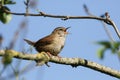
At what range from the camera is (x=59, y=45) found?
8.66 m

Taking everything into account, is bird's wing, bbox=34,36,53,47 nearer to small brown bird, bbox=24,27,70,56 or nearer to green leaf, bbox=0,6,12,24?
small brown bird, bbox=24,27,70,56

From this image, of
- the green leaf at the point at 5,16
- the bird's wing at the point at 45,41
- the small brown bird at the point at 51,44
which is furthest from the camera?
the bird's wing at the point at 45,41

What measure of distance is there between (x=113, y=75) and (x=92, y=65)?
36 centimetres

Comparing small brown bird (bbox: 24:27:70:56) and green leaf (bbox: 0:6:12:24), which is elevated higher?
green leaf (bbox: 0:6:12:24)

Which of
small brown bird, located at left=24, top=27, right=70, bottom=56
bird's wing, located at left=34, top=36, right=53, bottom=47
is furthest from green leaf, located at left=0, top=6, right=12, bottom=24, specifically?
bird's wing, located at left=34, top=36, right=53, bottom=47

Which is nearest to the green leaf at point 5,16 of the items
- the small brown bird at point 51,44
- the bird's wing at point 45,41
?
the small brown bird at point 51,44

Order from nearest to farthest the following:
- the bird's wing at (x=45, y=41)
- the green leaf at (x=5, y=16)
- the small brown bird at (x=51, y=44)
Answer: the green leaf at (x=5, y=16) < the small brown bird at (x=51, y=44) < the bird's wing at (x=45, y=41)

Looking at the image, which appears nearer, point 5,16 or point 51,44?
point 5,16

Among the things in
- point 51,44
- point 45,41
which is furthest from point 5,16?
point 45,41

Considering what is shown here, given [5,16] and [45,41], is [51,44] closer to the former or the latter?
[45,41]

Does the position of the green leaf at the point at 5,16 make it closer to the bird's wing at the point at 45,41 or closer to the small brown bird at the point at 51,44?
the small brown bird at the point at 51,44

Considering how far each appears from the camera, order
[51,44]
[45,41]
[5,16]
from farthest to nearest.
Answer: [45,41], [51,44], [5,16]

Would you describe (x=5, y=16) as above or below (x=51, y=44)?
above

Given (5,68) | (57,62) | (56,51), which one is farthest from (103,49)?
(56,51)
